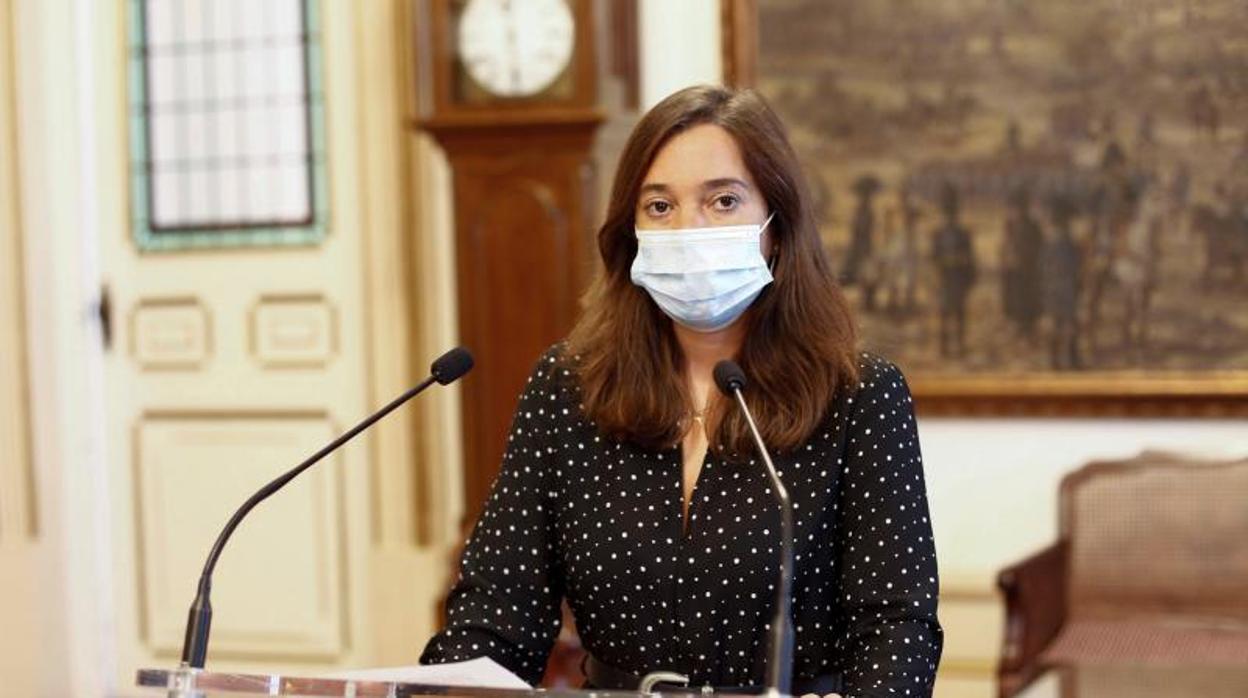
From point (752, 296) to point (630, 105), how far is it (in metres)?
2.31

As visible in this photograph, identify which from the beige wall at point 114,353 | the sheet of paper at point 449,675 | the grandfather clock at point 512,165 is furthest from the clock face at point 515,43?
the sheet of paper at point 449,675

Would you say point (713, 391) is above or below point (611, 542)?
above

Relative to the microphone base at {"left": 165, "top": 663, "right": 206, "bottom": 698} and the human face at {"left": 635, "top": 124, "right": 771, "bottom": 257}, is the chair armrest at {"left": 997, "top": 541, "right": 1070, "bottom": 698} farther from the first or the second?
the microphone base at {"left": 165, "top": 663, "right": 206, "bottom": 698}

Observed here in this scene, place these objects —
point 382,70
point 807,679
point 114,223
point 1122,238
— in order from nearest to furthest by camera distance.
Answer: point 807,679
point 1122,238
point 382,70
point 114,223

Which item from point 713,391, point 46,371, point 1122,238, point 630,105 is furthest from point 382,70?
point 713,391

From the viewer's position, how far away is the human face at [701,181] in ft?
7.28

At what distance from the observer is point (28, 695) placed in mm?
5293

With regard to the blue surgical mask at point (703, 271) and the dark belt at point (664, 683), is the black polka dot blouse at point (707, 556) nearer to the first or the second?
the dark belt at point (664, 683)

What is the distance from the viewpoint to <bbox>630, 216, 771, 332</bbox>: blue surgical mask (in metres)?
2.18

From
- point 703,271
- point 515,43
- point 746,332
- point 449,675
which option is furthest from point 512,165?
point 449,675

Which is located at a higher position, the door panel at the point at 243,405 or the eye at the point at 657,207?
the eye at the point at 657,207

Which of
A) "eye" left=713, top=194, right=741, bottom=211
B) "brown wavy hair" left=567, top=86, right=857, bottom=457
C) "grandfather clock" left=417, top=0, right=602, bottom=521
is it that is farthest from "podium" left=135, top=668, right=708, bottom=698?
"grandfather clock" left=417, top=0, right=602, bottom=521

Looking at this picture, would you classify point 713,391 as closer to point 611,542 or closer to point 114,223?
point 611,542

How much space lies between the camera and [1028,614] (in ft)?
13.1
